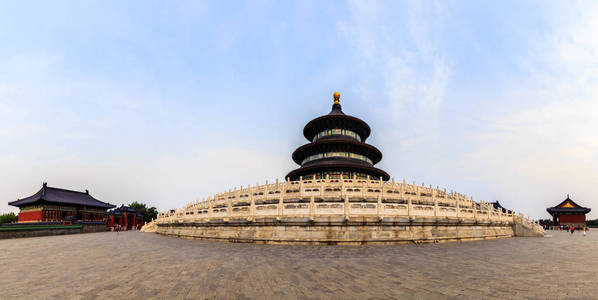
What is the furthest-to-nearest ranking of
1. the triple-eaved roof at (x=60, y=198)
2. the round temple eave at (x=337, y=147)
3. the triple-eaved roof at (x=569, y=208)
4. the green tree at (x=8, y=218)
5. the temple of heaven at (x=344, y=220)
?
1. the green tree at (x=8, y=218)
2. the triple-eaved roof at (x=569, y=208)
3. the triple-eaved roof at (x=60, y=198)
4. the round temple eave at (x=337, y=147)
5. the temple of heaven at (x=344, y=220)

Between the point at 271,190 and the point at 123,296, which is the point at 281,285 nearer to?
the point at 123,296

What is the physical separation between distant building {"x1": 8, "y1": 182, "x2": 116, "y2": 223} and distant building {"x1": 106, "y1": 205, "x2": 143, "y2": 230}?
541 cm

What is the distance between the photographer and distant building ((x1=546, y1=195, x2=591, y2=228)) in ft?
166

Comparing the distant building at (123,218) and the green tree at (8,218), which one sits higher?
the distant building at (123,218)

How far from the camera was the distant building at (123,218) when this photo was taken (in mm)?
46256

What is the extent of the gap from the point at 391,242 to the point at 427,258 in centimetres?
492

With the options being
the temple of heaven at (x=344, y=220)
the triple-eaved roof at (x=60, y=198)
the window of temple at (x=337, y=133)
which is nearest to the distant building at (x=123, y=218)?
the triple-eaved roof at (x=60, y=198)

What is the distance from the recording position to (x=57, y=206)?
45.8 metres

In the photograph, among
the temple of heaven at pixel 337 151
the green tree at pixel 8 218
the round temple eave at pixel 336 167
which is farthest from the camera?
the green tree at pixel 8 218

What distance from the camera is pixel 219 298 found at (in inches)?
219

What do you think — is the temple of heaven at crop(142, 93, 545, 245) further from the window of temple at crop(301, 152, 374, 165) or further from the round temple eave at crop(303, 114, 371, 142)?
the round temple eave at crop(303, 114, 371, 142)

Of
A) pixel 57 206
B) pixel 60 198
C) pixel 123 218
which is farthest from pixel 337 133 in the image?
pixel 60 198

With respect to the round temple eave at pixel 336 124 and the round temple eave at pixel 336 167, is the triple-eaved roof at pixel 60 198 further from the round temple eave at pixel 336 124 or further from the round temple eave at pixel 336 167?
the round temple eave at pixel 336 124

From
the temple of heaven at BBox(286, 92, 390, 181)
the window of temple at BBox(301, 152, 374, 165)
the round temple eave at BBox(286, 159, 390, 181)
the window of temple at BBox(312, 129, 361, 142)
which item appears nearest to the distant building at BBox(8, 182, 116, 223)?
the round temple eave at BBox(286, 159, 390, 181)
